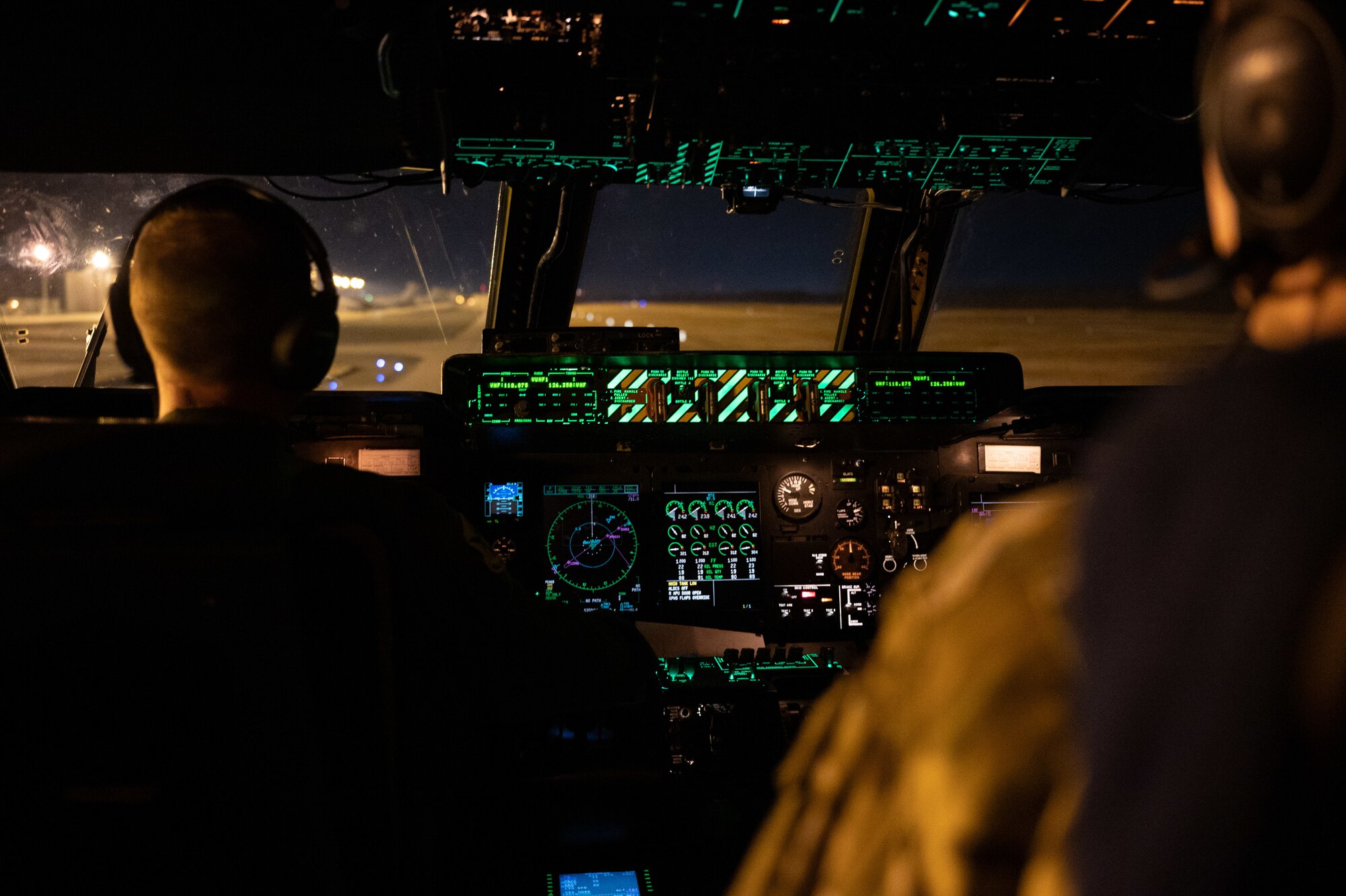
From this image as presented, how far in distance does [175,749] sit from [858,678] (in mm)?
783

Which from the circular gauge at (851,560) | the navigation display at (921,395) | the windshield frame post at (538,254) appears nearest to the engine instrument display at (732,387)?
the navigation display at (921,395)

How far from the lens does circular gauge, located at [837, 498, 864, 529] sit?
2.71m

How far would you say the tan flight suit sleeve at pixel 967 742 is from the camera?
0.30m

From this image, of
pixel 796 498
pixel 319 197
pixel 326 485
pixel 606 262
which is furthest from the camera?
pixel 606 262

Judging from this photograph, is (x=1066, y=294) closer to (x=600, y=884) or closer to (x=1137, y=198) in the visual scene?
(x=1137, y=198)

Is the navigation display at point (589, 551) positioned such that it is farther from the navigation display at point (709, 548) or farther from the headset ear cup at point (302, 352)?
the headset ear cup at point (302, 352)

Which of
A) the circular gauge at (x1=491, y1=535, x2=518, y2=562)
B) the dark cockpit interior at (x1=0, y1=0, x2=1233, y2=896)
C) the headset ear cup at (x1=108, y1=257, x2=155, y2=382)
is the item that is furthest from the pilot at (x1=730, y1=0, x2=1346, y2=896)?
the circular gauge at (x1=491, y1=535, x2=518, y2=562)

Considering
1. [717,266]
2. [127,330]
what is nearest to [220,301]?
[127,330]

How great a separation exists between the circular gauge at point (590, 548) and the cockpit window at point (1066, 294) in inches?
48.5

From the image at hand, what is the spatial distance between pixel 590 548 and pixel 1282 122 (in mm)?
2322

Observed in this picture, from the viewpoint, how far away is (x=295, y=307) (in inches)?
46.7

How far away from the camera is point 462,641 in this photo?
3.84 ft

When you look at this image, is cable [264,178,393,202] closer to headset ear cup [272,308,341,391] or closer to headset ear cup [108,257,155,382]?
headset ear cup [108,257,155,382]

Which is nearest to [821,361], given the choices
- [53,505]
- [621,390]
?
[621,390]
